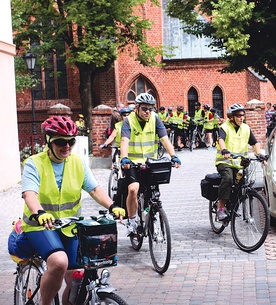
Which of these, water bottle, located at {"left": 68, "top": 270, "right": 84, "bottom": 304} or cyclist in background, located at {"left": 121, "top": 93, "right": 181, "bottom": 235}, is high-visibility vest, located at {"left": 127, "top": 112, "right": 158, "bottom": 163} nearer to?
cyclist in background, located at {"left": 121, "top": 93, "right": 181, "bottom": 235}

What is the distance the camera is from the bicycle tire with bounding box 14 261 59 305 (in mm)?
5086

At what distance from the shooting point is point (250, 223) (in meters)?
8.62

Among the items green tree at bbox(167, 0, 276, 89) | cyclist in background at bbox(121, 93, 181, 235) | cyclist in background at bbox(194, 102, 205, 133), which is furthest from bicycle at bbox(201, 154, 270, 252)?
cyclist in background at bbox(194, 102, 205, 133)

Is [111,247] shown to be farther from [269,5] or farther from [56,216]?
[269,5]

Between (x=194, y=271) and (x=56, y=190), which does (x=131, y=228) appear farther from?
(x=56, y=190)

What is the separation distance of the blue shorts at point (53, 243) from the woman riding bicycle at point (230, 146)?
4484mm

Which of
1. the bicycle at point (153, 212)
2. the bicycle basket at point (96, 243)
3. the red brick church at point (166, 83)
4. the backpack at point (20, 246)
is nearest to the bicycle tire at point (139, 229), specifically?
the bicycle at point (153, 212)

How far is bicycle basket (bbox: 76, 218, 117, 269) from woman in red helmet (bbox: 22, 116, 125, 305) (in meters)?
0.28

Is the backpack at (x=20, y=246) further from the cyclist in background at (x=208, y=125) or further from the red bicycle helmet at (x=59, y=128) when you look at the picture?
the cyclist in background at (x=208, y=125)

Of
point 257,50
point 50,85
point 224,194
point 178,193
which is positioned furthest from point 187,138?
point 224,194

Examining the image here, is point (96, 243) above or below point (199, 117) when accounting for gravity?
below

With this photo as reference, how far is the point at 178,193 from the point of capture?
14766mm

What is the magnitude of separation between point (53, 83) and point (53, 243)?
116 ft

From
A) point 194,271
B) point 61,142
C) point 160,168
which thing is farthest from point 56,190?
point 160,168
